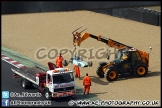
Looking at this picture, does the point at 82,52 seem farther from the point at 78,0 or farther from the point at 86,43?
the point at 78,0

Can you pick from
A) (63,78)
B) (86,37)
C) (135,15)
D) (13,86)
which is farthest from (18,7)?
(135,15)

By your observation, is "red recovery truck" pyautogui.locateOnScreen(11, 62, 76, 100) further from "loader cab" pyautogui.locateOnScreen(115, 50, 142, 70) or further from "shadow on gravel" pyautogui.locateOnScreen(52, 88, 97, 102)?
"loader cab" pyautogui.locateOnScreen(115, 50, 142, 70)

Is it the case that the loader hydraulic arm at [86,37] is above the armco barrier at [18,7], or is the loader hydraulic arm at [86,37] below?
below

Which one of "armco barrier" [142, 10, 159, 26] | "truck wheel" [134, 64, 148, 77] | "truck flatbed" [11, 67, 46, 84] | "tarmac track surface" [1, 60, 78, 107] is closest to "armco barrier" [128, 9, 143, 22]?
"armco barrier" [142, 10, 159, 26]

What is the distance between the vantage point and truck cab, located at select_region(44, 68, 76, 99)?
2241 cm

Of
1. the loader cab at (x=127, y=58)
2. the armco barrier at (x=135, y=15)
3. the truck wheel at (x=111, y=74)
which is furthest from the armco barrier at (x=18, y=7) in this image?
the armco barrier at (x=135, y=15)

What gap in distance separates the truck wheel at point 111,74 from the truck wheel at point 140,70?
4.00ft

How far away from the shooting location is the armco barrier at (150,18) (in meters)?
41.3

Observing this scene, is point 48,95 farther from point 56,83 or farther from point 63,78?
point 63,78

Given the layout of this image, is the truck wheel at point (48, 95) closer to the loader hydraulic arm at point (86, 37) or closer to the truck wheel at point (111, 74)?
the loader hydraulic arm at point (86, 37)

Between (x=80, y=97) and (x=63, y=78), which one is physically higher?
(x=63, y=78)

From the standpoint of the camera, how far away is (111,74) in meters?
25.7

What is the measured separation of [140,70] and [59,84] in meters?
5.69

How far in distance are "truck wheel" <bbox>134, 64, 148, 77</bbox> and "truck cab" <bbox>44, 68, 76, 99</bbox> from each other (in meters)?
4.77
